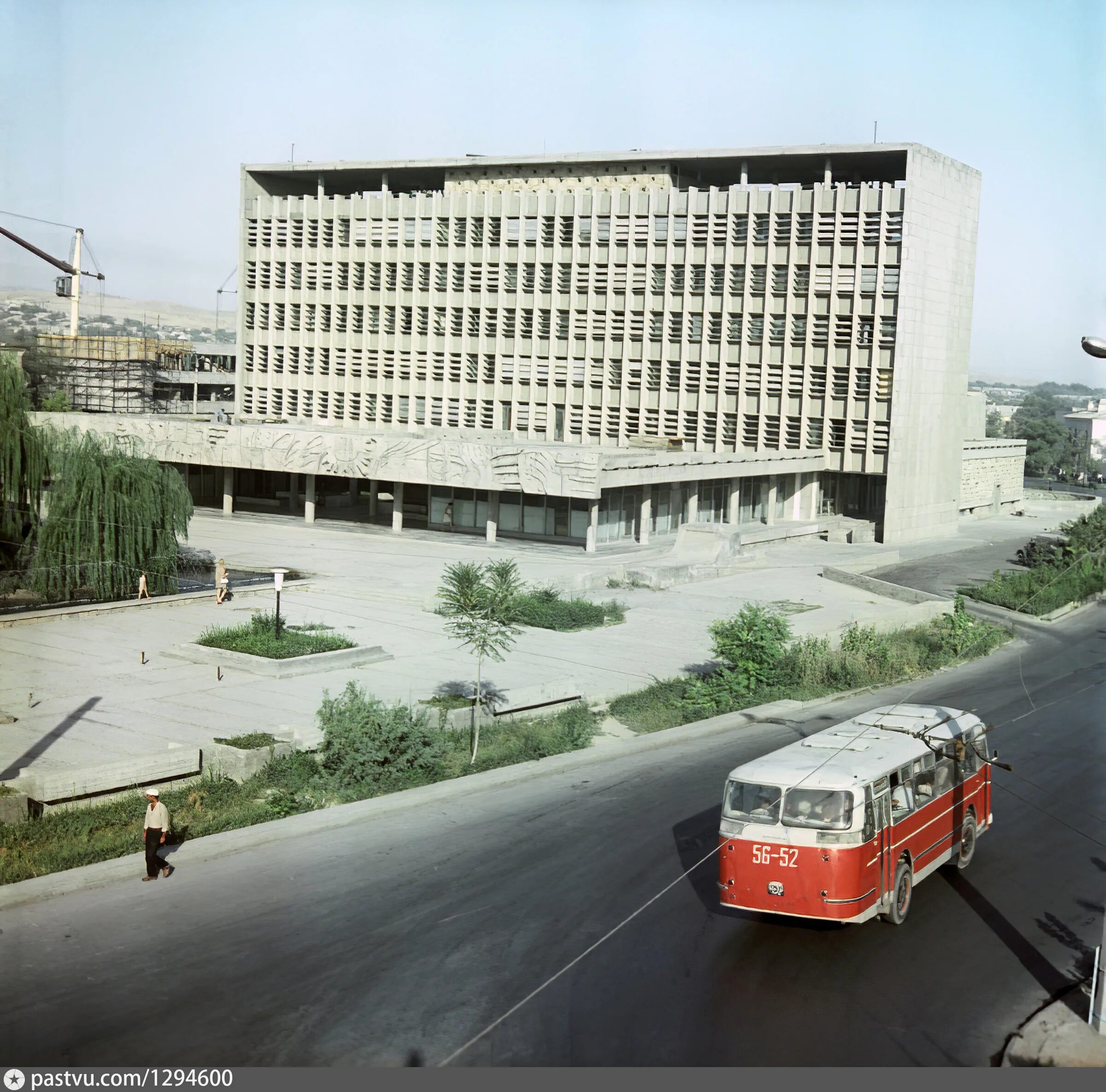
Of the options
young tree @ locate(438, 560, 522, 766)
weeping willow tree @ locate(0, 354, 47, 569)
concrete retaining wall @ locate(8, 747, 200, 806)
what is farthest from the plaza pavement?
weeping willow tree @ locate(0, 354, 47, 569)

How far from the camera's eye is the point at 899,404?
219 ft

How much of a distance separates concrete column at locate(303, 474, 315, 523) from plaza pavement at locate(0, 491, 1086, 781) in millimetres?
3854

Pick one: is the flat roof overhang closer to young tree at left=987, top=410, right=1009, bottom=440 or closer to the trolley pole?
the trolley pole

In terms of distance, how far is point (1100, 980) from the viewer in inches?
489

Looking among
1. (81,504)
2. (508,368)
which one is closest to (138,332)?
(508,368)

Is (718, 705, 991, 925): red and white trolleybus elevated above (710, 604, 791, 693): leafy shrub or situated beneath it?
elevated above

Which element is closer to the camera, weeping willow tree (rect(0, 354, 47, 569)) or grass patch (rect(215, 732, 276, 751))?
grass patch (rect(215, 732, 276, 751))

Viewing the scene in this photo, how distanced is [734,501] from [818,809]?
50.9m

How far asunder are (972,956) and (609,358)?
59976 millimetres

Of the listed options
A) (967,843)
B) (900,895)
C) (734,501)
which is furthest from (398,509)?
(900,895)

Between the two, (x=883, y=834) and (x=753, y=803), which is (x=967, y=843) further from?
(x=753, y=803)

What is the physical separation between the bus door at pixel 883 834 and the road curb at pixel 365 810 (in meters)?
8.25

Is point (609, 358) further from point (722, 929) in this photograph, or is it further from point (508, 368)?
point (722, 929)

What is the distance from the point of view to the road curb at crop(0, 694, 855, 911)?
52.5ft
